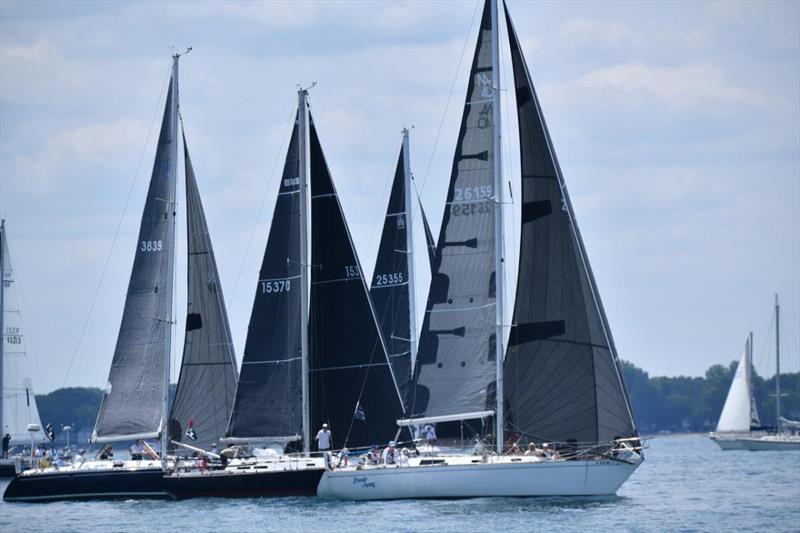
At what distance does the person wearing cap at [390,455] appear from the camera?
4141 cm

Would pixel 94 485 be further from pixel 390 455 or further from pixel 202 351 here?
pixel 390 455

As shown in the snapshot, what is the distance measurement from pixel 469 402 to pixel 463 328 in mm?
1937

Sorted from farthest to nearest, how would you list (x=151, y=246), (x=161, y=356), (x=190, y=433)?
1. (x=151, y=246)
2. (x=161, y=356)
3. (x=190, y=433)

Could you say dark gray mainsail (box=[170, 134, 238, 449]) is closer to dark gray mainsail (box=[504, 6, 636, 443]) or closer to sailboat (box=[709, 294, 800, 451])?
dark gray mainsail (box=[504, 6, 636, 443])

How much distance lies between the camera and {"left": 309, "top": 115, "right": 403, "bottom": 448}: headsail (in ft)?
146

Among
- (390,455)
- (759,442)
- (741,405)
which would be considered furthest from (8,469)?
(741,405)

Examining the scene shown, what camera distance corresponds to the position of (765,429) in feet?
315

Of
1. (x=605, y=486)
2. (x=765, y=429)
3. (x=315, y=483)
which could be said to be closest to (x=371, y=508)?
(x=315, y=483)

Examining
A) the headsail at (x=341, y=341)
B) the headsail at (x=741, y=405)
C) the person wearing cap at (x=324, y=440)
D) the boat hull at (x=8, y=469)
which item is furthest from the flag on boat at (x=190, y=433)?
the headsail at (x=741, y=405)

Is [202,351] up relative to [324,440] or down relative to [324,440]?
up

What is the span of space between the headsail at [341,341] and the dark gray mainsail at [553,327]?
5.17 metres

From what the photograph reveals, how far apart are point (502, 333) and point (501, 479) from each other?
155 inches

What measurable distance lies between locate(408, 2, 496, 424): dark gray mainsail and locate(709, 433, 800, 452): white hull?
4907 centimetres

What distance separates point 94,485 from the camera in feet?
149
